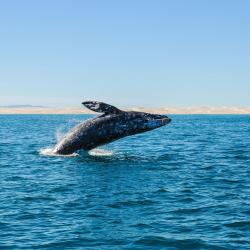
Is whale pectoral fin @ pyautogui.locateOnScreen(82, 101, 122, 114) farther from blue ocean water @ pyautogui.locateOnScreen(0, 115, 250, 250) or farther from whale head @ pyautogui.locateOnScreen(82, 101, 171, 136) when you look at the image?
blue ocean water @ pyautogui.locateOnScreen(0, 115, 250, 250)

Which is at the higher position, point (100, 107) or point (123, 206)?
point (100, 107)

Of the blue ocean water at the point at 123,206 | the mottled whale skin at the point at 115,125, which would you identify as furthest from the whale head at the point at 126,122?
the blue ocean water at the point at 123,206


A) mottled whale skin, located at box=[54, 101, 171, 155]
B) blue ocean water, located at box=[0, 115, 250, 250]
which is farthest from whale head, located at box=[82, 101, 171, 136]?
blue ocean water, located at box=[0, 115, 250, 250]

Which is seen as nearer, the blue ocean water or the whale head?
the blue ocean water

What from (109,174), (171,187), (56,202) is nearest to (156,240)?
(56,202)

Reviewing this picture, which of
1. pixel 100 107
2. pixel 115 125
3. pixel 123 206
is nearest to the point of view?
pixel 123 206

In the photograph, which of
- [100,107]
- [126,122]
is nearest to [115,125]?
[126,122]

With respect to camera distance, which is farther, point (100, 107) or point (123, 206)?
point (100, 107)

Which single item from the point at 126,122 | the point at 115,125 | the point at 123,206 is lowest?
the point at 123,206

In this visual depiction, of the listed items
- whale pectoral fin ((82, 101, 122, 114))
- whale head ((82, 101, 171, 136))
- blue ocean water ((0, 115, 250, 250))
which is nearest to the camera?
blue ocean water ((0, 115, 250, 250))

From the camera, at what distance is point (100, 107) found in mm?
25406

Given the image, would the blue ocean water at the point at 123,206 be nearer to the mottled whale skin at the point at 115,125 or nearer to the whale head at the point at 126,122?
the mottled whale skin at the point at 115,125

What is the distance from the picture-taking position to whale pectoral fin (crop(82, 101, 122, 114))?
24.5 m

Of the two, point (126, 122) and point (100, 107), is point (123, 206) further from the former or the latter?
point (126, 122)
